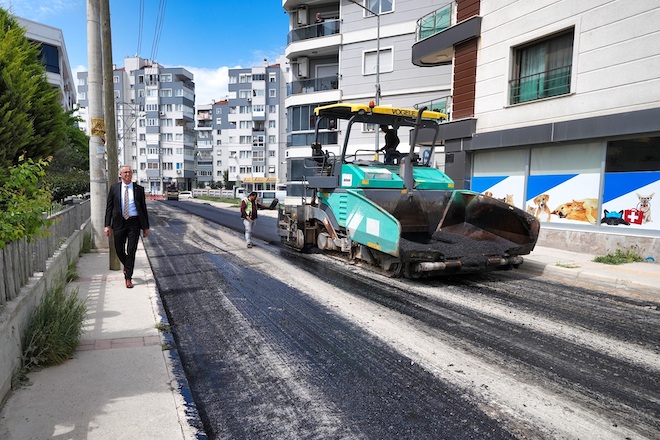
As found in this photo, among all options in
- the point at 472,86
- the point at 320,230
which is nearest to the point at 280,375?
the point at 320,230

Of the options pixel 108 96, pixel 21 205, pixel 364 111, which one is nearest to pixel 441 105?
pixel 364 111

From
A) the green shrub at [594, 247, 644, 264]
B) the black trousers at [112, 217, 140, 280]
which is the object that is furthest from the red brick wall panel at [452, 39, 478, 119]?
the black trousers at [112, 217, 140, 280]

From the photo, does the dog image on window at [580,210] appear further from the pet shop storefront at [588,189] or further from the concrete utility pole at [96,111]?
the concrete utility pole at [96,111]

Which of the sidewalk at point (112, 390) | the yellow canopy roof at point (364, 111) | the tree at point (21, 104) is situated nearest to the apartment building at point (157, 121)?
the tree at point (21, 104)

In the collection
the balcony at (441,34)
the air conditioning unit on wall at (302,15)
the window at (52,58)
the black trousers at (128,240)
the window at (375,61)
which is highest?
the air conditioning unit on wall at (302,15)

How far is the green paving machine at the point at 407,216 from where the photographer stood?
682cm

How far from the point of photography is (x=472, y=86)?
1318cm

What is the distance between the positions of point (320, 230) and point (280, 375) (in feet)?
20.2

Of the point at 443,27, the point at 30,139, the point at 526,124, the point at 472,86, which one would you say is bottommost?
the point at 30,139

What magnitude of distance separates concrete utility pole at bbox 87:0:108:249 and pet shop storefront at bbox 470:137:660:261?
10432 mm

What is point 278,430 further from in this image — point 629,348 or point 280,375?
point 629,348

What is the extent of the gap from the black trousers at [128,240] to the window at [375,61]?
20.7 metres

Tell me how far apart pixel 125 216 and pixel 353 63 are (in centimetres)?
2244

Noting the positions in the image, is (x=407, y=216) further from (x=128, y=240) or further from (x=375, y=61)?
(x=375, y=61)
